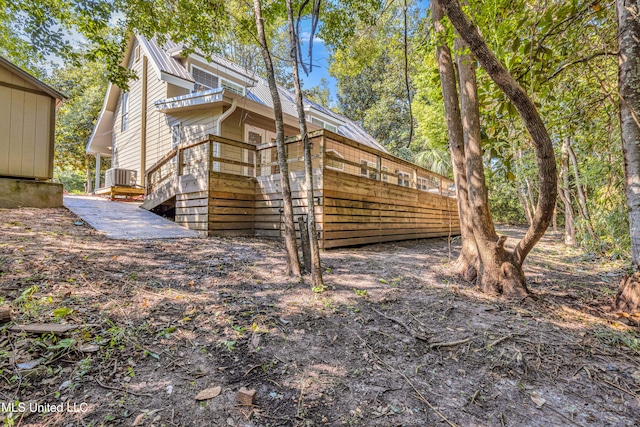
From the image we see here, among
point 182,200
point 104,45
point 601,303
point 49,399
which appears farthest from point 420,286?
point 104,45

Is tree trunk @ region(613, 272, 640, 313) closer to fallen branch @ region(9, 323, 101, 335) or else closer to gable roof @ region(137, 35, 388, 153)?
fallen branch @ region(9, 323, 101, 335)

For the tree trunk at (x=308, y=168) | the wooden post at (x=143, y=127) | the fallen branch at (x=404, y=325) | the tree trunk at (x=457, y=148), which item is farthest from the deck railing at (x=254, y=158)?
the fallen branch at (x=404, y=325)

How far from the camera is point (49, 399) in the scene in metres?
1.65

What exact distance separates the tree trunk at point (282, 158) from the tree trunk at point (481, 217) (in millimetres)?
2442

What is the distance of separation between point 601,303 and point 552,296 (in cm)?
45

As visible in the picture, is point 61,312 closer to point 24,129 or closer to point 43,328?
point 43,328

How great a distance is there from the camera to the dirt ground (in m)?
1.71

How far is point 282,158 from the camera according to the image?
3.77 meters

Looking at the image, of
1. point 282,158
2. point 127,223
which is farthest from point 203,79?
point 282,158

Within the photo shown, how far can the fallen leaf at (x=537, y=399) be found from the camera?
1.85 metres

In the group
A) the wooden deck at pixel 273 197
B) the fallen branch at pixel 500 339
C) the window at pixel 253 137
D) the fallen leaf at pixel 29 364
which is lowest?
the fallen branch at pixel 500 339

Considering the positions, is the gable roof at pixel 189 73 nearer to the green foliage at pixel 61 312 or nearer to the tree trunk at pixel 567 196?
the green foliage at pixel 61 312

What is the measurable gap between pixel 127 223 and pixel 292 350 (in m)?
5.86

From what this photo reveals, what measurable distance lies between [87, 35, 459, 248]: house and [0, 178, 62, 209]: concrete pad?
1.99 meters
